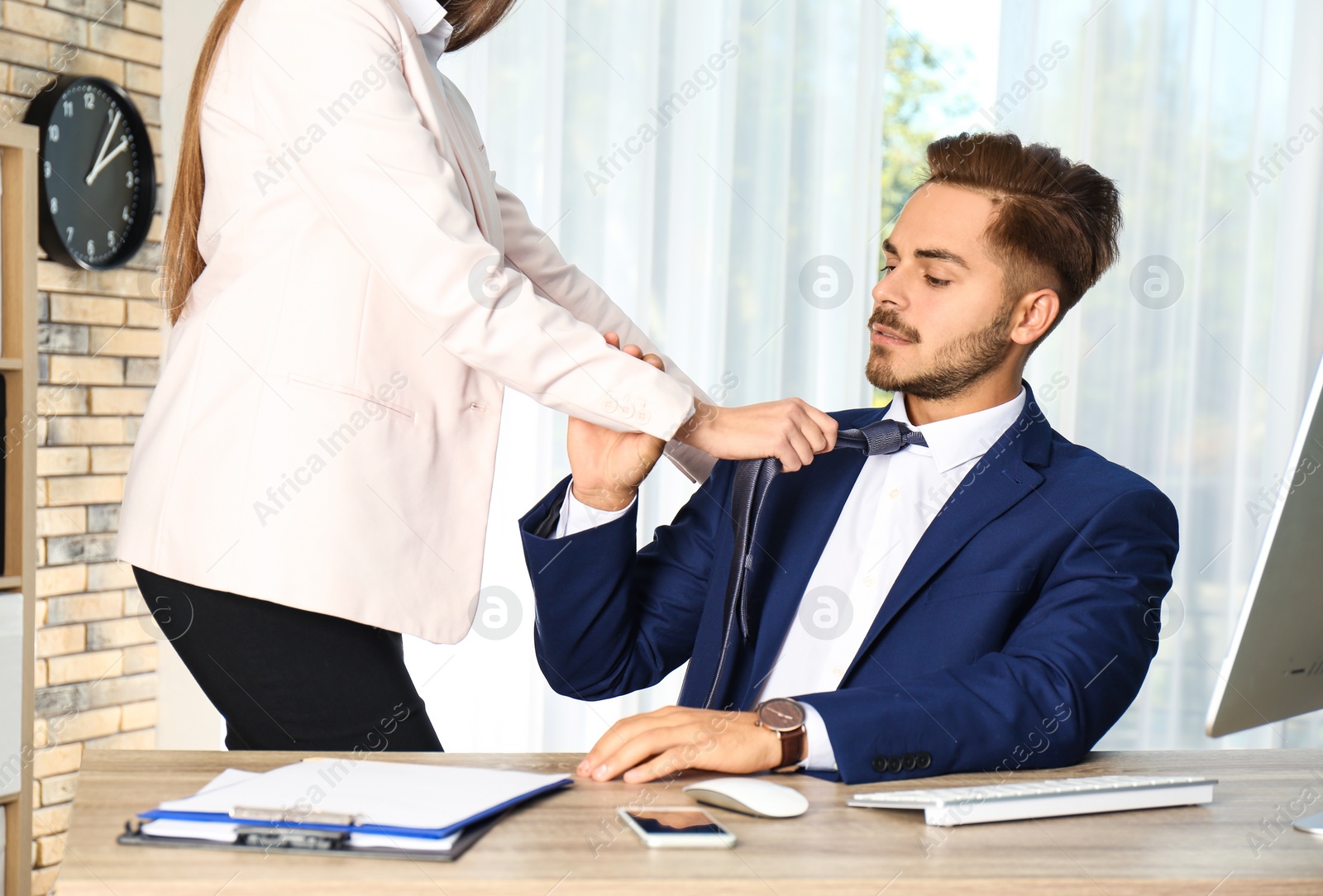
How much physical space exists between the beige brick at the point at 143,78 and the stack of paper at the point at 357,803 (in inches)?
101

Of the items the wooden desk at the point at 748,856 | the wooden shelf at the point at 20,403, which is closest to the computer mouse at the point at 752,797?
the wooden desk at the point at 748,856

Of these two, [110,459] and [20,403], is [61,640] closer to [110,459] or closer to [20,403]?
[110,459]

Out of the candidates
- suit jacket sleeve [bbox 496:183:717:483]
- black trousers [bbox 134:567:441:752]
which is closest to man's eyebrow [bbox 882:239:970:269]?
suit jacket sleeve [bbox 496:183:717:483]

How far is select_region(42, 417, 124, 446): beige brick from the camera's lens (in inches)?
111

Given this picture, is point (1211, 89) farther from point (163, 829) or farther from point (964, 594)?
point (163, 829)

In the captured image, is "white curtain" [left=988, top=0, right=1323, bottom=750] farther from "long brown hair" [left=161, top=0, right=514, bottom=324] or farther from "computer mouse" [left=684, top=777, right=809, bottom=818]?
"computer mouse" [left=684, top=777, right=809, bottom=818]

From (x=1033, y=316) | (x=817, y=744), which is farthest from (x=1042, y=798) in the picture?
(x=1033, y=316)

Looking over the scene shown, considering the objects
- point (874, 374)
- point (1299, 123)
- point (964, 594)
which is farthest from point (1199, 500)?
point (964, 594)

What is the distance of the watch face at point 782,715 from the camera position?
1.11 meters

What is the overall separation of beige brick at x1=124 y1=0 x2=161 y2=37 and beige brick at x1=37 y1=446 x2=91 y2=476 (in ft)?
3.56

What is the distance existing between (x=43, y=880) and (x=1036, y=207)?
105 inches

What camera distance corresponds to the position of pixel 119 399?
9.85 feet

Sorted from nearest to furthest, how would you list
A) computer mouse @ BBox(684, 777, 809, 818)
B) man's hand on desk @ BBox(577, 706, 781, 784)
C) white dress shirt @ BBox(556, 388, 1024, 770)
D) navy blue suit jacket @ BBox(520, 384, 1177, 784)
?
computer mouse @ BBox(684, 777, 809, 818) → man's hand on desk @ BBox(577, 706, 781, 784) → navy blue suit jacket @ BBox(520, 384, 1177, 784) → white dress shirt @ BBox(556, 388, 1024, 770)

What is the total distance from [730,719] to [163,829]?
1.63 ft
